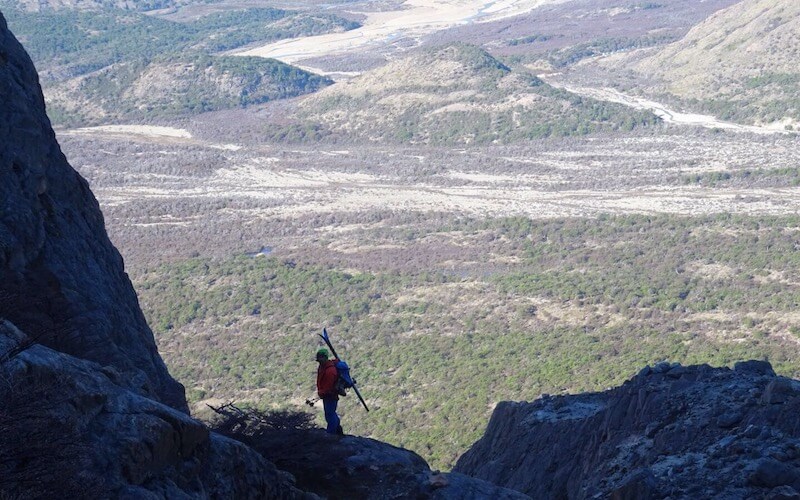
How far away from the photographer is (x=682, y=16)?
12000cm

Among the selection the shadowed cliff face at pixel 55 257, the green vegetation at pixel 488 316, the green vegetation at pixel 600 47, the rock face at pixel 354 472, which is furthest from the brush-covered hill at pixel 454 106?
the rock face at pixel 354 472

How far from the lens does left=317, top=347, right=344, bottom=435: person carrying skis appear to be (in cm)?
1243

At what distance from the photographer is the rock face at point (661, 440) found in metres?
11.5

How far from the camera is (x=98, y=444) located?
25.9ft

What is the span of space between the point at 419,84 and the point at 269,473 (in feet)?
224

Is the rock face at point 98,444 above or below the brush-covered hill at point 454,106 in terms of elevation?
above

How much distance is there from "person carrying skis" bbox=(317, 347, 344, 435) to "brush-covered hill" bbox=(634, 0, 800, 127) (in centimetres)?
5869

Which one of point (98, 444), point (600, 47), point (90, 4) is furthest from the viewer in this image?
point (90, 4)

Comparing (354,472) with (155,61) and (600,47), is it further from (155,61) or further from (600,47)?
(600,47)

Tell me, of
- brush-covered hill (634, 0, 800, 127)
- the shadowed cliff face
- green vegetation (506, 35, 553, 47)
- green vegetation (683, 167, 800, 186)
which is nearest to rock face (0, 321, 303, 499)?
the shadowed cliff face

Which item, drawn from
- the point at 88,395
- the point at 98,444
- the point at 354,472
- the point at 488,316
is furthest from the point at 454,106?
the point at 98,444

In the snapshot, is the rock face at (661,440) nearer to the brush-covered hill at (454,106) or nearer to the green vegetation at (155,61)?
the brush-covered hill at (454,106)

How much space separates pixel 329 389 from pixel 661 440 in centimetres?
463

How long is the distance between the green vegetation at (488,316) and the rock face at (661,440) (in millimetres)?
6174
